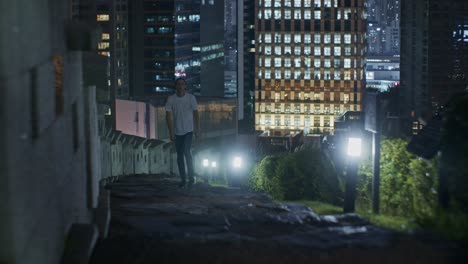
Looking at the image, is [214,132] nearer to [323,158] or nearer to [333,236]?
[323,158]

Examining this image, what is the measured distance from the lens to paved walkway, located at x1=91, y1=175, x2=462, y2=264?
7.98 m

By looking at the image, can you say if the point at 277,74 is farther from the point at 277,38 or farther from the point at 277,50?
the point at 277,38

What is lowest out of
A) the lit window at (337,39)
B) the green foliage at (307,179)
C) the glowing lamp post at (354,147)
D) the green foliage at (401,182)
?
the green foliage at (307,179)

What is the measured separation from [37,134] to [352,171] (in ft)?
25.3

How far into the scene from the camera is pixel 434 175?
13.5 m

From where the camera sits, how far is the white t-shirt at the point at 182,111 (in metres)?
14.9

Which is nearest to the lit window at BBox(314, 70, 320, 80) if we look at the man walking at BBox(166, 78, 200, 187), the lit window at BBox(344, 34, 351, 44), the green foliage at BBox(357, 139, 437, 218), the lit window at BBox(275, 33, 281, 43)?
the lit window at BBox(344, 34, 351, 44)

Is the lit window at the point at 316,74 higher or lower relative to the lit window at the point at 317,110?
higher

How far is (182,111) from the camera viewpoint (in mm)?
14914

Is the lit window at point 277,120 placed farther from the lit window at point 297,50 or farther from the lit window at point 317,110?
the lit window at point 297,50

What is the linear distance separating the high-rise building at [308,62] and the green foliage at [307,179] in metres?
152

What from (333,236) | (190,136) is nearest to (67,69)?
(333,236)

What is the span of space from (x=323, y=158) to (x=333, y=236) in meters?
18.1

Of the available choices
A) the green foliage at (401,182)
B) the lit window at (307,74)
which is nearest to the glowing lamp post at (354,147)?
the green foliage at (401,182)
